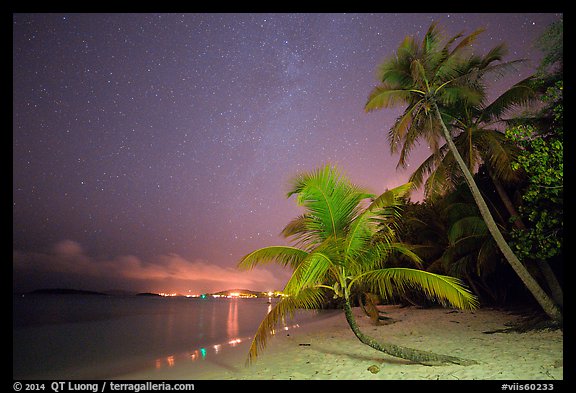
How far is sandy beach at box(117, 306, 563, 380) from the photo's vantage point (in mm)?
6344

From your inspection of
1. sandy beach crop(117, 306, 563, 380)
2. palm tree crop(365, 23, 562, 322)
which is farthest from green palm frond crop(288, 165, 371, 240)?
palm tree crop(365, 23, 562, 322)

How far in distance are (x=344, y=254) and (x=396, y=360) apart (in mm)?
2919

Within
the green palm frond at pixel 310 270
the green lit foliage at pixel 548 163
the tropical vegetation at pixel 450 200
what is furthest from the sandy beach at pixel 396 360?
the green lit foliage at pixel 548 163

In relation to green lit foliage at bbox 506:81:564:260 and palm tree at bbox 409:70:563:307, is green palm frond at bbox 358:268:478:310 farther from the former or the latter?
palm tree at bbox 409:70:563:307

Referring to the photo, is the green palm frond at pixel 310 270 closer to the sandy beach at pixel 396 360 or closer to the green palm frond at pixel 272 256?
the green palm frond at pixel 272 256

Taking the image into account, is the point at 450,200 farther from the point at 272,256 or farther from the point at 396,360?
the point at 272,256

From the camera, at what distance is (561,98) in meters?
7.71

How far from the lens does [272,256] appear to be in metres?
7.30

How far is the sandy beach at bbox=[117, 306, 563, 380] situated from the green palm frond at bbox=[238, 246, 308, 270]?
2501 mm

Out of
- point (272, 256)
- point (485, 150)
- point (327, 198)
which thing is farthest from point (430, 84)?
point (272, 256)
